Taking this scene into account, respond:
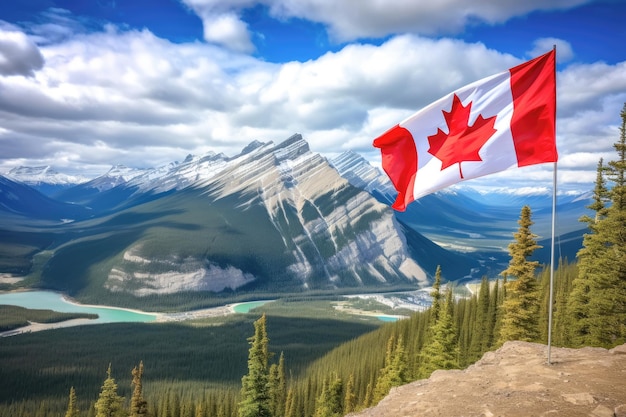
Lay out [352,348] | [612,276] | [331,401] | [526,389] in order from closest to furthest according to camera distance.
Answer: [526,389] < [612,276] < [331,401] < [352,348]

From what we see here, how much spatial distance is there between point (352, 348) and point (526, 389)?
119520 millimetres

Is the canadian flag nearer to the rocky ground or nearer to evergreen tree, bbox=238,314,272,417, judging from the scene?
the rocky ground

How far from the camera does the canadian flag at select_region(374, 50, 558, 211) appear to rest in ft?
62.9

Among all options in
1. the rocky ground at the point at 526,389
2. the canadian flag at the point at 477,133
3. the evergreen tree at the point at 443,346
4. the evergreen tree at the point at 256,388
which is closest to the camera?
the rocky ground at the point at 526,389

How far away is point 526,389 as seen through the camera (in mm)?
16172

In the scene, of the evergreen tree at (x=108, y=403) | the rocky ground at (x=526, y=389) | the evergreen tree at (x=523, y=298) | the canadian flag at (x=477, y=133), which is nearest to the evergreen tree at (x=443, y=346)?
the evergreen tree at (x=523, y=298)

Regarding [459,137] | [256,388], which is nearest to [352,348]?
[256,388]

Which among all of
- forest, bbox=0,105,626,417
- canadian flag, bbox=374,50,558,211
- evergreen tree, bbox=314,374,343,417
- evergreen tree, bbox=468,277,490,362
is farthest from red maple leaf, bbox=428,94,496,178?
evergreen tree, bbox=468,277,490,362

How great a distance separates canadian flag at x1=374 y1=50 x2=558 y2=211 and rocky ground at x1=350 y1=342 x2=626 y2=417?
8.60 metres

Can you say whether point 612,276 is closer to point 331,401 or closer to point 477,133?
point 477,133

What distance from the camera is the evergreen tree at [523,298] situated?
34.2m

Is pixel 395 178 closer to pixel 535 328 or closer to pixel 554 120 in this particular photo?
pixel 554 120

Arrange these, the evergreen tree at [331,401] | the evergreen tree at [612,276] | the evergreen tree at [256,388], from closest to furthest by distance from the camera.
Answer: the evergreen tree at [612,276], the evergreen tree at [256,388], the evergreen tree at [331,401]

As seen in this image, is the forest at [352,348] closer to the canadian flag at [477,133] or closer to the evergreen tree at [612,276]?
the evergreen tree at [612,276]
